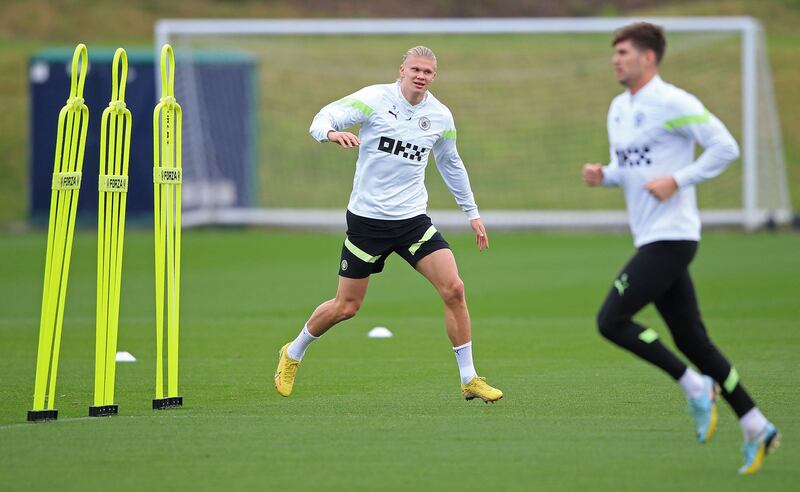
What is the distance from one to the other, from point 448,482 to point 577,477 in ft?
2.11

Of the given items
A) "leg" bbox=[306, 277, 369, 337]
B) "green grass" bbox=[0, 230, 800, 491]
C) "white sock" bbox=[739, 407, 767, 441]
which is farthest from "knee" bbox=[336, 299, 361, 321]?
"white sock" bbox=[739, 407, 767, 441]

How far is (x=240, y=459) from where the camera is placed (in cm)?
750

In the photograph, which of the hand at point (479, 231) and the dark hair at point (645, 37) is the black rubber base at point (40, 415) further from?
the dark hair at point (645, 37)

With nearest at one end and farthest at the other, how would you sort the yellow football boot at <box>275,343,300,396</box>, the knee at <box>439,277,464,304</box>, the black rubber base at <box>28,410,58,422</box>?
the black rubber base at <box>28,410,58,422</box>
the knee at <box>439,277,464,304</box>
the yellow football boot at <box>275,343,300,396</box>

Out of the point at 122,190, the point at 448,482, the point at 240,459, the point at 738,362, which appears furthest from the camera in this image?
the point at 738,362

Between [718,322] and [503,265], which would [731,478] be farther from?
[503,265]

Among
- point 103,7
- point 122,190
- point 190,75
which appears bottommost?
point 122,190

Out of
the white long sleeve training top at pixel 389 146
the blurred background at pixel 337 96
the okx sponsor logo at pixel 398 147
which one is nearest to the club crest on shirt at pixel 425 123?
the white long sleeve training top at pixel 389 146

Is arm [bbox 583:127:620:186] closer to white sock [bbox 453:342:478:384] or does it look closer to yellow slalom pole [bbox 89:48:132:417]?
white sock [bbox 453:342:478:384]

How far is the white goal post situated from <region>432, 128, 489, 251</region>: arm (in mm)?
17768

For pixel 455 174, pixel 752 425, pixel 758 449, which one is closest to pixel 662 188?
pixel 752 425

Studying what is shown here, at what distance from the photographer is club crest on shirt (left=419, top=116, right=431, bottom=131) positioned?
9.78 m

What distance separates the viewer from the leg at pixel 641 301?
7.36m

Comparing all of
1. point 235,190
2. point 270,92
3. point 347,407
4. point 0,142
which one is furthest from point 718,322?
point 0,142
